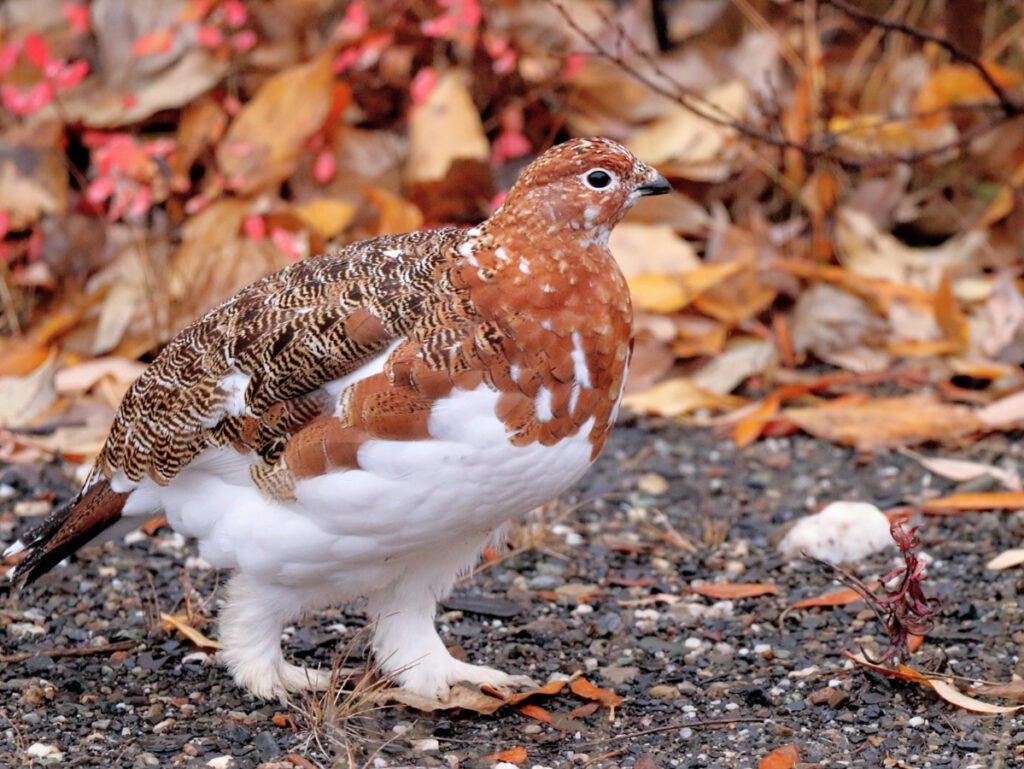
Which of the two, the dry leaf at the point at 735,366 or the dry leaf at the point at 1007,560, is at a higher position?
the dry leaf at the point at 1007,560

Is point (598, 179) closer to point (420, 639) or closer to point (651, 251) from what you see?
point (420, 639)

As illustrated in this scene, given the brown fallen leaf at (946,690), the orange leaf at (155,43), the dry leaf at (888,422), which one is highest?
the orange leaf at (155,43)

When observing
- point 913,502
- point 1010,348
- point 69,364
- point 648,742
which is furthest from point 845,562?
point 69,364

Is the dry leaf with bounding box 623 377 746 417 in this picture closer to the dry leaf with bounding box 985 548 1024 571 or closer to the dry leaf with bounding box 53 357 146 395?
the dry leaf with bounding box 985 548 1024 571

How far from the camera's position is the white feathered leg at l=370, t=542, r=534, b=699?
152 inches

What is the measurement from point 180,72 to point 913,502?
152 inches

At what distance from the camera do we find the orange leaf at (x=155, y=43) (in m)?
6.78

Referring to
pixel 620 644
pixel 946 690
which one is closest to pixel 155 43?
pixel 620 644

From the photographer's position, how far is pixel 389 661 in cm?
392

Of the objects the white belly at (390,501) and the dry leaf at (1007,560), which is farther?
the dry leaf at (1007,560)

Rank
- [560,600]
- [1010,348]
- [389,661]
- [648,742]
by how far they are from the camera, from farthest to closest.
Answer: [1010,348], [560,600], [389,661], [648,742]

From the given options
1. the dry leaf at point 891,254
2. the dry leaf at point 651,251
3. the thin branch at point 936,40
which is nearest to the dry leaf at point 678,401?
the dry leaf at point 651,251

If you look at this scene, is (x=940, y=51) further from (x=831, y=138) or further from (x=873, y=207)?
(x=831, y=138)

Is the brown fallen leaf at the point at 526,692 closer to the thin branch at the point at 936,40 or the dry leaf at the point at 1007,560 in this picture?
the dry leaf at the point at 1007,560
